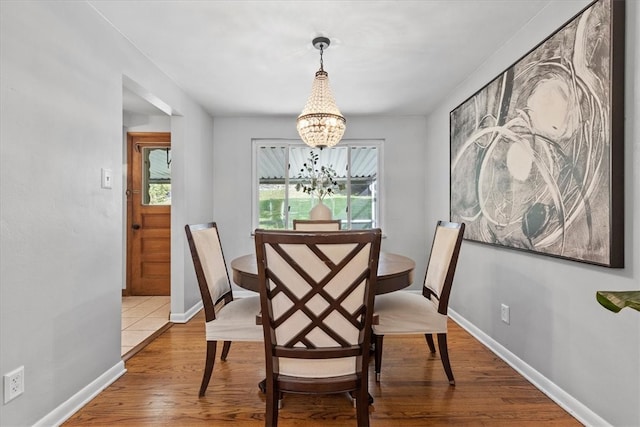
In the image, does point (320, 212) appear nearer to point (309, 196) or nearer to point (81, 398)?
point (309, 196)

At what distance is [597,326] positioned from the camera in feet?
5.41

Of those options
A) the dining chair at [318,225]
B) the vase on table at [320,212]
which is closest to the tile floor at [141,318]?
the dining chair at [318,225]

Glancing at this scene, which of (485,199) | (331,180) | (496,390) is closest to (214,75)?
(331,180)

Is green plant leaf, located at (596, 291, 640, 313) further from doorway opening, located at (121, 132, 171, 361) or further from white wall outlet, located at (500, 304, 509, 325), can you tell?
doorway opening, located at (121, 132, 171, 361)

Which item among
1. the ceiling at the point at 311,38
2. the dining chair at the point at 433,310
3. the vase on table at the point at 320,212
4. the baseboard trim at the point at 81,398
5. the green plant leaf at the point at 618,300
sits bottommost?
the baseboard trim at the point at 81,398

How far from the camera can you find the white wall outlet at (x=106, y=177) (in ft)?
6.82

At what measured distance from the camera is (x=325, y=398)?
1.93 metres

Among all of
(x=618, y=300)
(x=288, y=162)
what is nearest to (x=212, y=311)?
(x=618, y=300)

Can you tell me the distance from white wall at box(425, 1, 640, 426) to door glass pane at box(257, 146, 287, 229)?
243 cm

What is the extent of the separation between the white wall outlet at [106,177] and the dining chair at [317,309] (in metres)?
1.41

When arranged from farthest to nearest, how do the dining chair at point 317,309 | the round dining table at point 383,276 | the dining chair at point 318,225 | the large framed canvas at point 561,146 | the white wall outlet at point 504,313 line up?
the dining chair at point 318,225, the white wall outlet at point 504,313, the round dining table at point 383,276, the large framed canvas at point 561,146, the dining chair at point 317,309

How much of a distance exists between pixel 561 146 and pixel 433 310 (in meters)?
1.21

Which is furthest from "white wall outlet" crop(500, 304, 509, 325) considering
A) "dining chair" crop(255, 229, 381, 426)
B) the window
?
the window

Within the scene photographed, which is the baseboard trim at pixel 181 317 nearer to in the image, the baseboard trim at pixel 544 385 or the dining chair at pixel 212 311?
the dining chair at pixel 212 311
